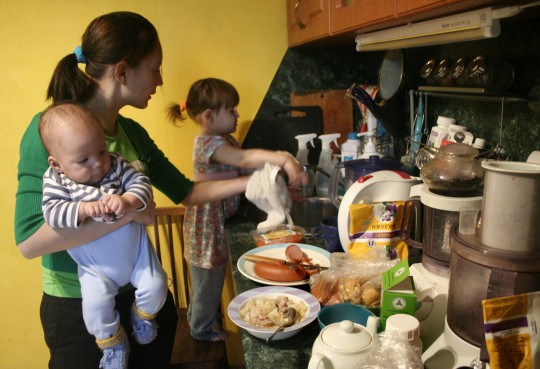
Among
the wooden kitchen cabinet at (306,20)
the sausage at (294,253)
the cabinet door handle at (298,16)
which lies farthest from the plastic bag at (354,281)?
the cabinet door handle at (298,16)

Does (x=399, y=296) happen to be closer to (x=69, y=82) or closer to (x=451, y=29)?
(x=451, y=29)

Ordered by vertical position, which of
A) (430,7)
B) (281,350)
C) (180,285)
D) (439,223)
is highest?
(430,7)

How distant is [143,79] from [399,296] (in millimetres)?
912

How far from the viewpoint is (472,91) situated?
1.30 metres

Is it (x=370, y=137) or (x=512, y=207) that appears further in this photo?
(x=370, y=137)

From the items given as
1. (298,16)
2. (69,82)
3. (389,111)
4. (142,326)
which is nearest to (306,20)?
(298,16)

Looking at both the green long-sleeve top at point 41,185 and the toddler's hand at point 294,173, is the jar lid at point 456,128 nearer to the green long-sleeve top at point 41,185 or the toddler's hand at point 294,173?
the toddler's hand at point 294,173

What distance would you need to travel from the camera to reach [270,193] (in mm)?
1605

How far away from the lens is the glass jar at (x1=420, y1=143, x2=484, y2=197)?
1011 mm

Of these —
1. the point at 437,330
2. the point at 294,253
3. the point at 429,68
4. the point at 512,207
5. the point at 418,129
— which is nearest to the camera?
the point at 512,207

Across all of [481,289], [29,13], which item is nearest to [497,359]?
[481,289]

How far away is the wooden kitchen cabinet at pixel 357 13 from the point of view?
104 centimetres

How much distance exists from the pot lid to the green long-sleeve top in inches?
30.0

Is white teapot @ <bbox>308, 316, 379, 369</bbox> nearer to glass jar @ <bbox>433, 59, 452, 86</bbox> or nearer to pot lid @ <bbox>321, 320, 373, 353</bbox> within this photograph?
pot lid @ <bbox>321, 320, 373, 353</bbox>
